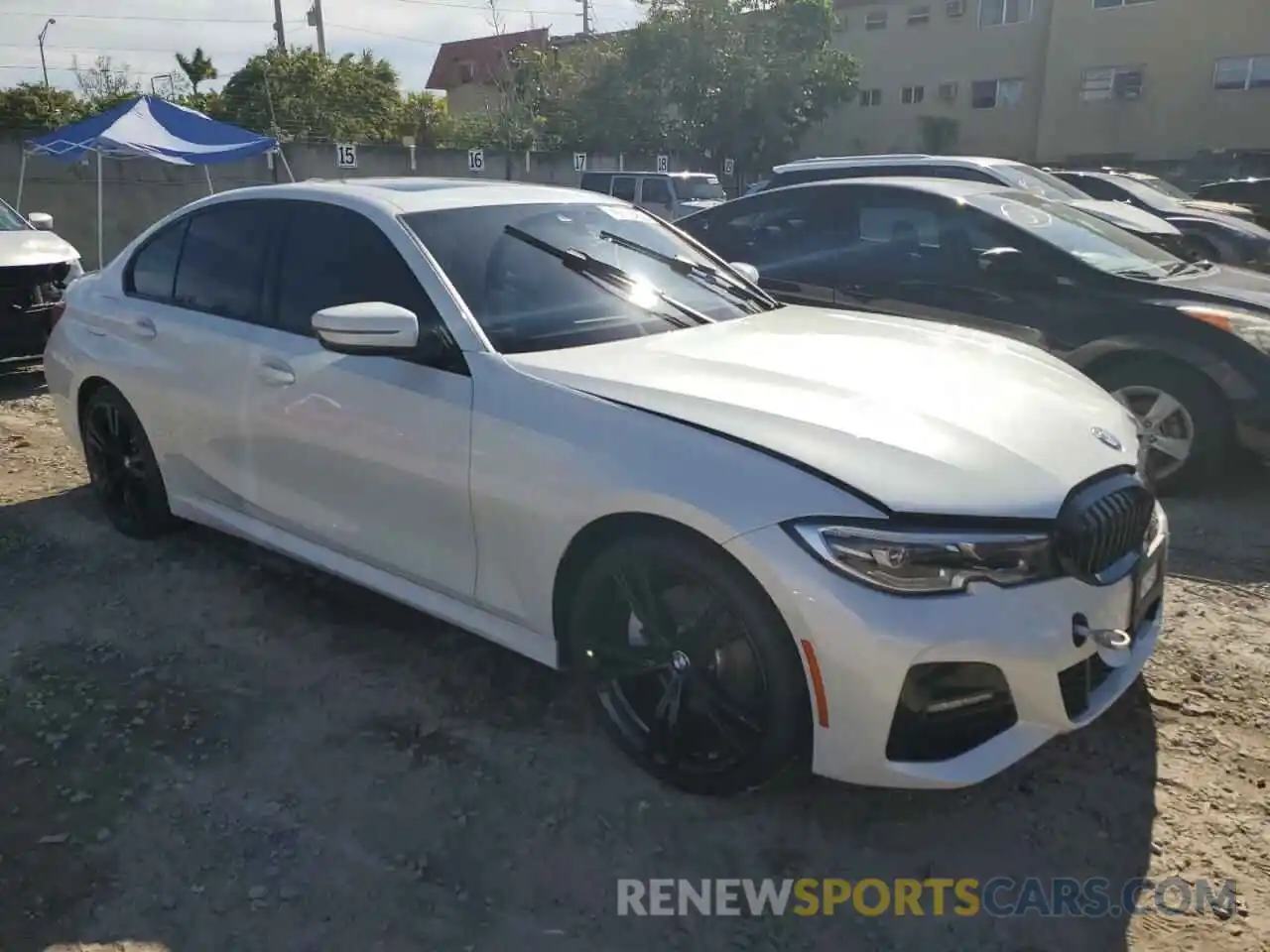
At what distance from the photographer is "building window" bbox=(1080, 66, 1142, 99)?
3303cm

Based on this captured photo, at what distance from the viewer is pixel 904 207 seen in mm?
6141

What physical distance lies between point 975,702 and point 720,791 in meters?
0.72

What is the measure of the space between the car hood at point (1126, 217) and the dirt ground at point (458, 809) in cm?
524

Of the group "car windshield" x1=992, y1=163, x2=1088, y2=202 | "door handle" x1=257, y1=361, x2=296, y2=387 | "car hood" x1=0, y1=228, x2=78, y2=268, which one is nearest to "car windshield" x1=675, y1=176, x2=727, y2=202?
"car windshield" x1=992, y1=163, x2=1088, y2=202

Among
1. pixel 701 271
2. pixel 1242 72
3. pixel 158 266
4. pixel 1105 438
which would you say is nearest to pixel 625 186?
pixel 158 266

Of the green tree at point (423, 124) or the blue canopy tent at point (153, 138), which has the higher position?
the green tree at point (423, 124)

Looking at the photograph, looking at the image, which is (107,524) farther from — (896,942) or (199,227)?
(896,942)

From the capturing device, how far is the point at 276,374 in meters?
3.63

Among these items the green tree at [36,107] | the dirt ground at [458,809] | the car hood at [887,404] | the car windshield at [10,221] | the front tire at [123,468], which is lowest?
the dirt ground at [458,809]

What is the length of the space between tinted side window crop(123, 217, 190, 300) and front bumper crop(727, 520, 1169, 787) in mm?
3060

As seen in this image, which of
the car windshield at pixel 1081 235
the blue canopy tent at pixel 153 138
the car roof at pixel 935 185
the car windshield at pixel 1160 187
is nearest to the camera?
the car windshield at pixel 1081 235

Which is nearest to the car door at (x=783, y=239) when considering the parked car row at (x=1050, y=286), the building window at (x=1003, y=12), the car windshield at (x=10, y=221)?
the parked car row at (x=1050, y=286)

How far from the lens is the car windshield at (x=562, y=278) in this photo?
3.25m

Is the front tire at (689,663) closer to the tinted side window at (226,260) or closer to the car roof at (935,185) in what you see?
the tinted side window at (226,260)
